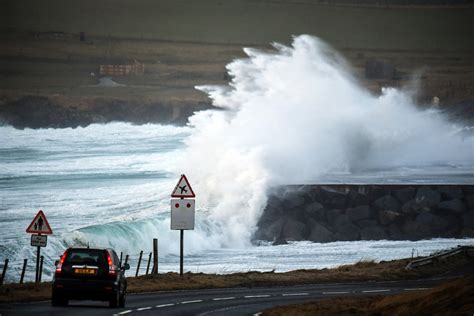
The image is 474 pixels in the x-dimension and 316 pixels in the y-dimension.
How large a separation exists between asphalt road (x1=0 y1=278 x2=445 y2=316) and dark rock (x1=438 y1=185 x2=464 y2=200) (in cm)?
1763

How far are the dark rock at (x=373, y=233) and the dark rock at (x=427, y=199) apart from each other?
211 centimetres

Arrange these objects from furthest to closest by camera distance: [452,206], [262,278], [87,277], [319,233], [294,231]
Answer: [452,206] → [319,233] → [294,231] → [262,278] → [87,277]

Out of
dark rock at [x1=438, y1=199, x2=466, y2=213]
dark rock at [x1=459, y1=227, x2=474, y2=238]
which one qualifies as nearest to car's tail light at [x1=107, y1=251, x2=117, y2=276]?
dark rock at [x1=459, y1=227, x2=474, y2=238]

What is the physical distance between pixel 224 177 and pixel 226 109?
1094 cm

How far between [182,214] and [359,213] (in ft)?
63.0

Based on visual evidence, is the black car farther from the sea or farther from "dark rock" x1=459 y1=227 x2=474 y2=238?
"dark rock" x1=459 y1=227 x2=474 y2=238

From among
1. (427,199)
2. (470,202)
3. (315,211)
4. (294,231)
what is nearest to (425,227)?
(427,199)

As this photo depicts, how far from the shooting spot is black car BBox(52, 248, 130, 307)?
65.8 ft

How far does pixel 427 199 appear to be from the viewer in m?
45.2

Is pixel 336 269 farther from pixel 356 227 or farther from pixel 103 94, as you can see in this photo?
pixel 103 94

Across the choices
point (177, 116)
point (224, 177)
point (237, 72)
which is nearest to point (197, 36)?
point (177, 116)

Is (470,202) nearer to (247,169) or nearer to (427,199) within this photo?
(427,199)

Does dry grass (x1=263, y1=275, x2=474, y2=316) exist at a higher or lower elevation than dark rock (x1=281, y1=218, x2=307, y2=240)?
lower

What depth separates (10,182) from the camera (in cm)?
6031
